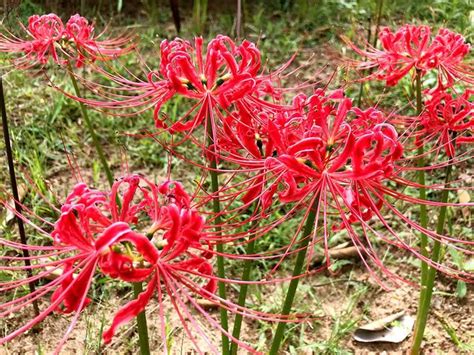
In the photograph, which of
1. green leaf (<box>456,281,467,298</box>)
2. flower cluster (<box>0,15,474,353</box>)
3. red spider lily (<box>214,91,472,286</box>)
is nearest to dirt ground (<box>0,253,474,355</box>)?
green leaf (<box>456,281,467,298</box>)

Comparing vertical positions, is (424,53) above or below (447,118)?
above

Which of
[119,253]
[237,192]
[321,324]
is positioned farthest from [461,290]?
[119,253]

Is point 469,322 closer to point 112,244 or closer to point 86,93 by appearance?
point 112,244

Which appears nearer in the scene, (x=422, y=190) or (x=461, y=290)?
(x=422, y=190)

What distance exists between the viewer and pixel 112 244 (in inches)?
44.2

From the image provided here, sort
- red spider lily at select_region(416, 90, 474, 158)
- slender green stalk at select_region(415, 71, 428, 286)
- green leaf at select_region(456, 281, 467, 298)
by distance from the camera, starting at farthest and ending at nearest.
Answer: green leaf at select_region(456, 281, 467, 298), slender green stalk at select_region(415, 71, 428, 286), red spider lily at select_region(416, 90, 474, 158)

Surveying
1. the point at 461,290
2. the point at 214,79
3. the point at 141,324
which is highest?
the point at 214,79

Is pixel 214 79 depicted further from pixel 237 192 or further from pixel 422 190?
pixel 422 190

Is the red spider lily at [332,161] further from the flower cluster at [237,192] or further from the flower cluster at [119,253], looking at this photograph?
the flower cluster at [119,253]

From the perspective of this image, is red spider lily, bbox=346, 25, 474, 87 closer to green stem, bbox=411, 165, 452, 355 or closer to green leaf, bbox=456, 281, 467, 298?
green stem, bbox=411, 165, 452, 355

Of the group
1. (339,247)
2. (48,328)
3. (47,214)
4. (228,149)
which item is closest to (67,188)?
(47,214)

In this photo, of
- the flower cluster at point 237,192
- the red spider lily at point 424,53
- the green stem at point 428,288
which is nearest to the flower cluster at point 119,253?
the flower cluster at point 237,192

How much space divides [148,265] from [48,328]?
1517mm

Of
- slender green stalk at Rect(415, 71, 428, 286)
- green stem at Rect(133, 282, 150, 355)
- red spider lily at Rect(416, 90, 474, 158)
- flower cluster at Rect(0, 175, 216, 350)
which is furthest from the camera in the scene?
slender green stalk at Rect(415, 71, 428, 286)
